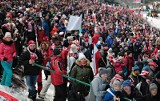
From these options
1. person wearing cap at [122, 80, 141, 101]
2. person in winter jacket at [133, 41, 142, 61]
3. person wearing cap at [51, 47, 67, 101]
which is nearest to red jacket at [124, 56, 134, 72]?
person wearing cap at [51, 47, 67, 101]

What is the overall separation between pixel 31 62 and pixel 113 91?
277cm

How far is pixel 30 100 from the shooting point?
29.4 feet

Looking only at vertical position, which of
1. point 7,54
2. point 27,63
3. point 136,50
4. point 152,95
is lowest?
point 136,50

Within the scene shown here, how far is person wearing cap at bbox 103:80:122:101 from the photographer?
21.5 feet

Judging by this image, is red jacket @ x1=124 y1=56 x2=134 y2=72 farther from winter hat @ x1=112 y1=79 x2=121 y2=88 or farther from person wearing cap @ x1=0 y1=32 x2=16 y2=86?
winter hat @ x1=112 y1=79 x2=121 y2=88

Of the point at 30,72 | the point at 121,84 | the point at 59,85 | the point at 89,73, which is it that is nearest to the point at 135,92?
the point at 121,84

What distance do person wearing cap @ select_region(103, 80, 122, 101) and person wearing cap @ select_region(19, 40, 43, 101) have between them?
8.78 ft

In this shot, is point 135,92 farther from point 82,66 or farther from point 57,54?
point 57,54

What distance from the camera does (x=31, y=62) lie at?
8562 mm

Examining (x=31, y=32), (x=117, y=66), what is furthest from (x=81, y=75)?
(x=31, y=32)

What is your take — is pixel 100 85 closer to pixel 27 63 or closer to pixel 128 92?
pixel 128 92

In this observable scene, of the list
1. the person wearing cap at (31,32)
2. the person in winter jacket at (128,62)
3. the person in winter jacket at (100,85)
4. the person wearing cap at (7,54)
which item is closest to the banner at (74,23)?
the person in winter jacket at (128,62)

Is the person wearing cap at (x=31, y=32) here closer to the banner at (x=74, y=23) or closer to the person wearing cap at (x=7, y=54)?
the banner at (x=74, y=23)

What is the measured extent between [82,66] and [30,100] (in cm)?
195
